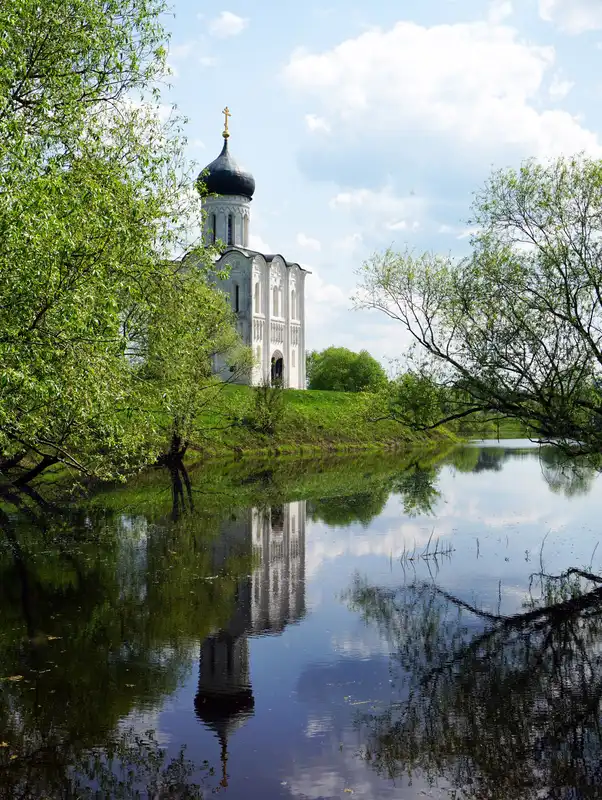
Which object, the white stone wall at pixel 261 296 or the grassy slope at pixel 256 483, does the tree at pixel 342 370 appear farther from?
the grassy slope at pixel 256 483

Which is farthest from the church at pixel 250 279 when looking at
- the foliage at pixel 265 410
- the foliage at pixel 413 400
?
the foliage at pixel 413 400

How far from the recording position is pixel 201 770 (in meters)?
6.52

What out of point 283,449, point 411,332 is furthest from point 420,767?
point 283,449

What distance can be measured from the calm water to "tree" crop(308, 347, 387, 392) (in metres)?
62.6

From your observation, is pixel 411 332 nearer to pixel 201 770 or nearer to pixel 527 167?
pixel 527 167

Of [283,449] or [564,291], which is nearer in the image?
[564,291]

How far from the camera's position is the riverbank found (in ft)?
125

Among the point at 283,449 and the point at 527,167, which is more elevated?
the point at 527,167

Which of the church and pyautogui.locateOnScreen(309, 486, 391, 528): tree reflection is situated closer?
pyautogui.locateOnScreen(309, 486, 391, 528): tree reflection

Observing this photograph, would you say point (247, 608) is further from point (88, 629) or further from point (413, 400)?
point (413, 400)

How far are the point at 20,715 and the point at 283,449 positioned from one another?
1367 inches

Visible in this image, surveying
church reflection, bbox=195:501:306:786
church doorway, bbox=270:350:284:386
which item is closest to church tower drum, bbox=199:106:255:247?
church doorway, bbox=270:350:284:386

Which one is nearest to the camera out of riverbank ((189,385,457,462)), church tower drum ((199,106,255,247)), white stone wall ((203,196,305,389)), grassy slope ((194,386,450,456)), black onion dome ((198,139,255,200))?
riverbank ((189,385,457,462))

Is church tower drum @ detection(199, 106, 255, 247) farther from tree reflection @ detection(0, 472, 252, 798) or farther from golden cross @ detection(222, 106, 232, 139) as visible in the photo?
tree reflection @ detection(0, 472, 252, 798)
